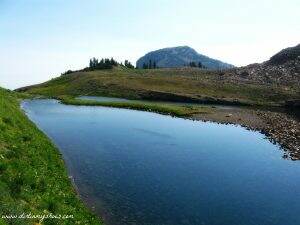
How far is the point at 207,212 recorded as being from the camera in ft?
114

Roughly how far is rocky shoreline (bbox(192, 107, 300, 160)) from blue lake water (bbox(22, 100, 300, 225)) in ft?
7.55

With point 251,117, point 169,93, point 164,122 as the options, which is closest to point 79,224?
point 164,122

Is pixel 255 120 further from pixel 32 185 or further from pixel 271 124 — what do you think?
pixel 32 185

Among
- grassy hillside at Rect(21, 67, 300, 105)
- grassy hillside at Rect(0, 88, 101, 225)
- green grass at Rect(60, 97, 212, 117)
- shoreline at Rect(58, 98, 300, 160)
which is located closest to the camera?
grassy hillside at Rect(0, 88, 101, 225)

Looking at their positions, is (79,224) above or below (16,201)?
below

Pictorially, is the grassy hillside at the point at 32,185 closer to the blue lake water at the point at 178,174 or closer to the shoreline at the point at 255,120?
the blue lake water at the point at 178,174

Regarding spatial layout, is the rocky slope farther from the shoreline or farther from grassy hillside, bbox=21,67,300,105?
the shoreline

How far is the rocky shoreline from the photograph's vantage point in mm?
65281

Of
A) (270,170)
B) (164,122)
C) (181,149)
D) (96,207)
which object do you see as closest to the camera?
(96,207)

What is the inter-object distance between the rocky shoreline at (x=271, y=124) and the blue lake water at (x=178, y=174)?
2.30 metres

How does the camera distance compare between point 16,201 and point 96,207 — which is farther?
point 96,207

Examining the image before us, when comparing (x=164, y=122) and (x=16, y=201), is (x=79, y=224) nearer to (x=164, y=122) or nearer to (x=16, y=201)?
(x=16, y=201)

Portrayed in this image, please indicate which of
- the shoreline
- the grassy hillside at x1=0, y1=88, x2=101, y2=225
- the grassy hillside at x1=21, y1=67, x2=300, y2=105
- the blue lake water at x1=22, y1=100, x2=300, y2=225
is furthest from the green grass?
the grassy hillside at x1=0, y1=88, x2=101, y2=225

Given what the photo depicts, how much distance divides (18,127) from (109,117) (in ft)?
149
